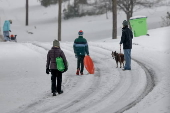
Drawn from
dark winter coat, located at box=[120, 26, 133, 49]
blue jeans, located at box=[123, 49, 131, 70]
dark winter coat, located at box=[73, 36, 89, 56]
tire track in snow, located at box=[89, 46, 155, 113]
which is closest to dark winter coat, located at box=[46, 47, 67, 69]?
tire track in snow, located at box=[89, 46, 155, 113]

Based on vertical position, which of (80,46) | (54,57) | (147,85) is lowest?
(147,85)

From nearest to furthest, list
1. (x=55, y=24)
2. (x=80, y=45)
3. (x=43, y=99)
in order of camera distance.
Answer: (x=43, y=99) < (x=80, y=45) < (x=55, y=24)

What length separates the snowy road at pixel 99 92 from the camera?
856 cm

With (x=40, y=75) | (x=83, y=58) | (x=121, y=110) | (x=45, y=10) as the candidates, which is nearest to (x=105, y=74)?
(x=83, y=58)

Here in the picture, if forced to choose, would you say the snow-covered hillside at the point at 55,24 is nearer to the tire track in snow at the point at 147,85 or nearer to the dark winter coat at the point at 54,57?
the tire track in snow at the point at 147,85

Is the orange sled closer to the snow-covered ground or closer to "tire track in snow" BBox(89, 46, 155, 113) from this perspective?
the snow-covered ground

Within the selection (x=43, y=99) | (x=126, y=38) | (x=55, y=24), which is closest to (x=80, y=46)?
(x=126, y=38)

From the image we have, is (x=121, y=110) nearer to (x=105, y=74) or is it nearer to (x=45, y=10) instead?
(x=105, y=74)

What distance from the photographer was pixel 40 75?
12.9m

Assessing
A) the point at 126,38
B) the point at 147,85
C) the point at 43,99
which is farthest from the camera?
the point at 126,38

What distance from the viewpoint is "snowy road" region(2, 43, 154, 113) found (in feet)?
28.1

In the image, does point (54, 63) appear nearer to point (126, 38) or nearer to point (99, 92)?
point (99, 92)

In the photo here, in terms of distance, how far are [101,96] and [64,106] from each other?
4.14 ft

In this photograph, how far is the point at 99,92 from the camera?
10.1 meters
